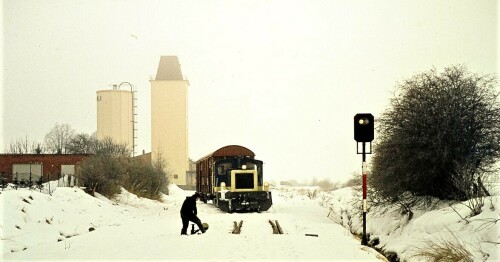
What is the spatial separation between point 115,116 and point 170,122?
8.54 meters

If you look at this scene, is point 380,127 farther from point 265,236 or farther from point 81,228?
point 81,228

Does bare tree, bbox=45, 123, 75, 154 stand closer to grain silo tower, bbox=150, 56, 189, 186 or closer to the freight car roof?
grain silo tower, bbox=150, 56, 189, 186

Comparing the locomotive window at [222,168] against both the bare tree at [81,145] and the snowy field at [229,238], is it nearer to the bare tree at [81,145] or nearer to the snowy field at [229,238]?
the snowy field at [229,238]

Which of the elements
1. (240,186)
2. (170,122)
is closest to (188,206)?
(240,186)

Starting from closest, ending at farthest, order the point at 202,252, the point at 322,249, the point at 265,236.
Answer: the point at 202,252 < the point at 322,249 < the point at 265,236

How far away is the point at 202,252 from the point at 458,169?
7.96 meters

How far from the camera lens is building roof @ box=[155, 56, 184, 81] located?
6166cm

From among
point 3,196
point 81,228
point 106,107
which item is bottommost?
point 81,228

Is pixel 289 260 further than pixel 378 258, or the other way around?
pixel 378 258

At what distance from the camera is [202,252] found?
9.95 m

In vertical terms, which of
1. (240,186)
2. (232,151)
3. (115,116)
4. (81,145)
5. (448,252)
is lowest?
(448,252)

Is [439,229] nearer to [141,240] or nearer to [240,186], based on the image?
[141,240]

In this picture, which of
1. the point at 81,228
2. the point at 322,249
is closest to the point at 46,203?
the point at 81,228

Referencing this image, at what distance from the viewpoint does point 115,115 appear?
60219 mm
